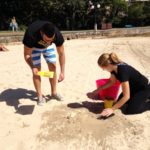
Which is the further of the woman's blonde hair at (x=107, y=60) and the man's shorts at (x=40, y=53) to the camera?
the man's shorts at (x=40, y=53)

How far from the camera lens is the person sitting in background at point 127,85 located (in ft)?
17.1

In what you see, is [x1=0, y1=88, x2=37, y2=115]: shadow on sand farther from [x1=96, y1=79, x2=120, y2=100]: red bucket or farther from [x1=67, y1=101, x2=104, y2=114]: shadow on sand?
[x1=96, y1=79, x2=120, y2=100]: red bucket

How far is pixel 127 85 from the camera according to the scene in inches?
205

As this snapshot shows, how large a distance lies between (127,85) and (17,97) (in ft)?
7.19

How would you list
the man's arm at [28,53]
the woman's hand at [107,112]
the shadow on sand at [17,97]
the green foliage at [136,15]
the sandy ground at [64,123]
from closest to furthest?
the sandy ground at [64,123]
the woman's hand at [107,112]
the man's arm at [28,53]
the shadow on sand at [17,97]
the green foliage at [136,15]

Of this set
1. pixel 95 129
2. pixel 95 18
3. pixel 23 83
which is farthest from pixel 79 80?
pixel 95 18

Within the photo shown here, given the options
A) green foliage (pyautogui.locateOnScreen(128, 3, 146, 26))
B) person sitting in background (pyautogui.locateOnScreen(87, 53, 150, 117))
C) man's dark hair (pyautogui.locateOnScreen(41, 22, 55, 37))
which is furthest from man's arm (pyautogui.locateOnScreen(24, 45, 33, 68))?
green foliage (pyautogui.locateOnScreen(128, 3, 146, 26))

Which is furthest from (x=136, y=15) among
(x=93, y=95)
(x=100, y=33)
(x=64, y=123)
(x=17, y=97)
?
(x=64, y=123)

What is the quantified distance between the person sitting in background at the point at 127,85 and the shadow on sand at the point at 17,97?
44.2 inches

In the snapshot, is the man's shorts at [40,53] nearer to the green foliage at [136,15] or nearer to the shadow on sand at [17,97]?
the shadow on sand at [17,97]

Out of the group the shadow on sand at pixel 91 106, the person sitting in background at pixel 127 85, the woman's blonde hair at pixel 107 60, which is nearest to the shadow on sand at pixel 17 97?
the shadow on sand at pixel 91 106

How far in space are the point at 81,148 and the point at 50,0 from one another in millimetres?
25581

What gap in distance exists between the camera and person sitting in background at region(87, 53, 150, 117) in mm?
5211

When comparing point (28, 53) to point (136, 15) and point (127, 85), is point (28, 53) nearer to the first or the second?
point (127, 85)
